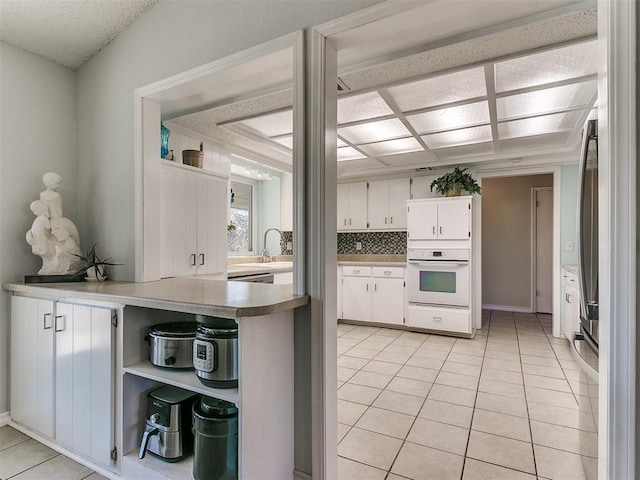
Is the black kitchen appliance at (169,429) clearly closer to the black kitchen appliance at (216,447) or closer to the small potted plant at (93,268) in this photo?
the black kitchen appliance at (216,447)

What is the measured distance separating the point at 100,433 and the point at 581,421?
2342 millimetres

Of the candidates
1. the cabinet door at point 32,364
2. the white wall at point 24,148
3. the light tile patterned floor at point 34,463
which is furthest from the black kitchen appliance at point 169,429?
the white wall at point 24,148

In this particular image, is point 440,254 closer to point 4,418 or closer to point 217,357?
point 217,357

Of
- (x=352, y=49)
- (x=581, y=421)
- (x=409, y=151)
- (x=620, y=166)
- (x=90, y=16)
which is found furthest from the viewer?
(x=409, y=151)

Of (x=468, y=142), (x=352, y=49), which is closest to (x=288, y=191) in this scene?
(x=468, y=142)

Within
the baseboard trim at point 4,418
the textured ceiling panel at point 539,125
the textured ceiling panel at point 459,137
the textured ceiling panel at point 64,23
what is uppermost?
the textured ceiling panel at point 64,23

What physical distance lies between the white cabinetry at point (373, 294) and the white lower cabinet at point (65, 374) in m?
3.61

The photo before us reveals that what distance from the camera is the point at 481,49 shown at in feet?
6.14

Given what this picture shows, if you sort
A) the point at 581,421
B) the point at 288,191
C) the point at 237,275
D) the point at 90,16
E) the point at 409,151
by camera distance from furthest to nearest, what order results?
the point at 288,191
the point at 409,151
the point at 237,275
the point at 90,16
the point at 581,421

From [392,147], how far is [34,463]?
12.5 feet

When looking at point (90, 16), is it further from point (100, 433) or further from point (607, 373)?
point (607, 373)

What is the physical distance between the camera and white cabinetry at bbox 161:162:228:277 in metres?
2.47

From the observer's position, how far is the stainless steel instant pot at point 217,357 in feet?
4.45

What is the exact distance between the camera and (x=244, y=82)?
7.09 ft
